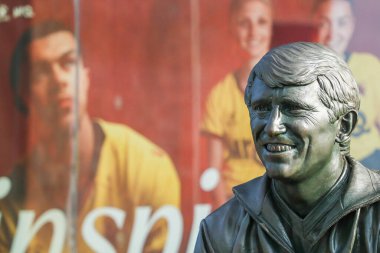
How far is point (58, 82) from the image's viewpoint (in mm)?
7023

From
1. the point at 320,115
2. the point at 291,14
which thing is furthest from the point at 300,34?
the point at 320,115

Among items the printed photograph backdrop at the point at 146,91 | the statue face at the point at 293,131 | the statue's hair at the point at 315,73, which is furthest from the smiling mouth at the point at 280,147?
the printed photograph backdrop at the point at 146,91

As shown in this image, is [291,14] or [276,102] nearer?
[276,102]

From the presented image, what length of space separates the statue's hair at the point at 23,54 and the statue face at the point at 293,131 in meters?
4.62

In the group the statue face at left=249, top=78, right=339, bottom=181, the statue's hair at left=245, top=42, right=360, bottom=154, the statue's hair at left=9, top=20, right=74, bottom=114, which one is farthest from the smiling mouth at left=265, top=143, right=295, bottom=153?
the statue's hair at left=9, top=20, right=74, bottom=114

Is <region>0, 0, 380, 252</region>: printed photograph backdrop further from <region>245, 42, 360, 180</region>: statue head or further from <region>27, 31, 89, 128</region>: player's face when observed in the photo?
<region>245, 42, 360, 180</region>: statue head

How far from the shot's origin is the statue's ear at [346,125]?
8.36 ft

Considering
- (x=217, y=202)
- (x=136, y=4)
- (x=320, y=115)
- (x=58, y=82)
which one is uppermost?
(x=320, y=115)

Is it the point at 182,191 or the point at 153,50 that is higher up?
the point at 153,50

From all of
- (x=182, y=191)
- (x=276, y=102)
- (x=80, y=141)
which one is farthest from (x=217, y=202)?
(x=276, y=102)

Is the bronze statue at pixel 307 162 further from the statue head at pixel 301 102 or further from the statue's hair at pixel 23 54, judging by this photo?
the statue's hair at pixel 23 54

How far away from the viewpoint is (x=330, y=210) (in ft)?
8.38

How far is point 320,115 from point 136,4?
4.73m

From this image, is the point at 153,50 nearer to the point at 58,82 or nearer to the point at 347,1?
the point at 58,82
